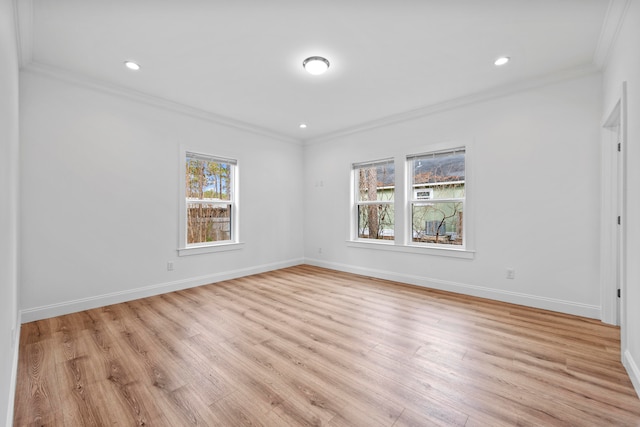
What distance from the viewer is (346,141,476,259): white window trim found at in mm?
3686

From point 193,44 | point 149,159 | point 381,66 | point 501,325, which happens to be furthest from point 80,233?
point 501,325

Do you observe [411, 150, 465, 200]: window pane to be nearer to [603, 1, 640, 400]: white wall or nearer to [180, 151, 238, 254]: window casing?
[603, 1, 640, 400]: white wall

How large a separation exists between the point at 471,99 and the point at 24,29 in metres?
4.68

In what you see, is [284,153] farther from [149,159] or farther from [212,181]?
[149,159]

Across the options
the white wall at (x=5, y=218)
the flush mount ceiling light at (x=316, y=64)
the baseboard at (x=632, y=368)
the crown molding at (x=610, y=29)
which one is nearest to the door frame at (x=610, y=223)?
the crown molding at (x=610, y=29)

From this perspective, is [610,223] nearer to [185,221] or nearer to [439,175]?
[439,175]

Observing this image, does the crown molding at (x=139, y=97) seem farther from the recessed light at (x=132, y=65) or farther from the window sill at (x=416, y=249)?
the window sill at (x=416, y=249)

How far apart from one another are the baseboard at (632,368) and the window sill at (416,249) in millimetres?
1765

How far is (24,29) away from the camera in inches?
89.1

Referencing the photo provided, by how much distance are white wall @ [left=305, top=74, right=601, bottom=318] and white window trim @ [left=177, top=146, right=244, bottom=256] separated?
281 cm

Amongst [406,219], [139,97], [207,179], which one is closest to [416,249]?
[406,219]

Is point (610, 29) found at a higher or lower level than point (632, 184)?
higher

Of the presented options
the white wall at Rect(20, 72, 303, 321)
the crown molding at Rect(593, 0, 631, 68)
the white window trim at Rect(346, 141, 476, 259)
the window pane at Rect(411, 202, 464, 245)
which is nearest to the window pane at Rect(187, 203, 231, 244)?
the white wall at Rect(20, 72, 303, 321)

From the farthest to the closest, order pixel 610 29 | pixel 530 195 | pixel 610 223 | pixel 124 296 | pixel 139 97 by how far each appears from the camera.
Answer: pixel 139 97, pixel 124 296, pixel 530 195, pixel 610 223, pixel 610 29
